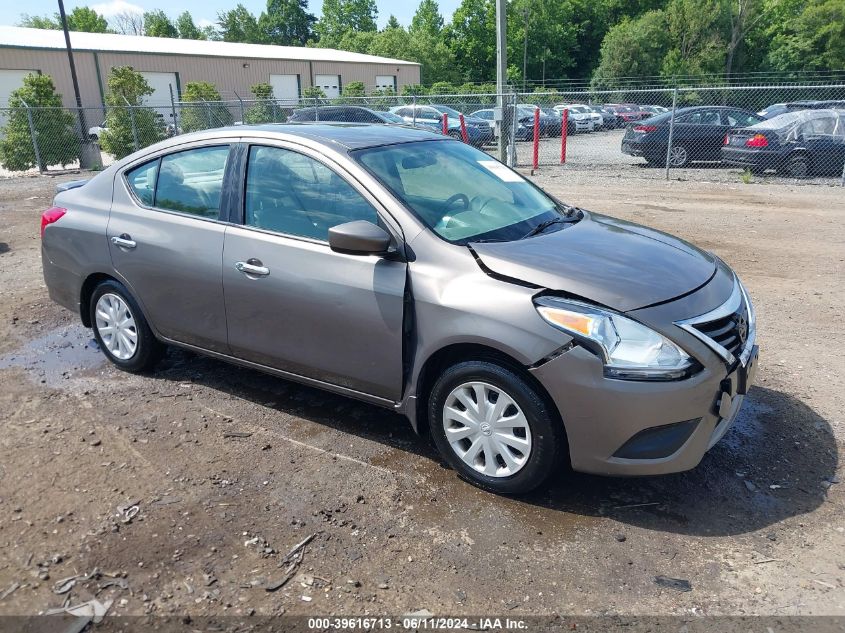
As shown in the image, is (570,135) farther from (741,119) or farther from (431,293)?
(431,293)

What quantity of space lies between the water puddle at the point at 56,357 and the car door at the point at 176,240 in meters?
1.01

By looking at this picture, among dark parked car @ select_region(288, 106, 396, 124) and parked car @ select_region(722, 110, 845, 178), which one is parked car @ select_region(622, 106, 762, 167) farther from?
dark parked car @ select_region(288, 106, 396, 124)

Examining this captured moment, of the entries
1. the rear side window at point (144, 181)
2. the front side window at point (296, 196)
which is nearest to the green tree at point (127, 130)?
the rear side window at point (144, 181)

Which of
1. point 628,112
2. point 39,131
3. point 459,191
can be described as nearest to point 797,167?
point 459,191

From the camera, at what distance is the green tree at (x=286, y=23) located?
94.9 meters

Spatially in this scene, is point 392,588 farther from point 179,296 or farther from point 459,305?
point 179,296

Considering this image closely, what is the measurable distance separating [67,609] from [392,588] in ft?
4.18

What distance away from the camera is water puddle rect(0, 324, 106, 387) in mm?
5000

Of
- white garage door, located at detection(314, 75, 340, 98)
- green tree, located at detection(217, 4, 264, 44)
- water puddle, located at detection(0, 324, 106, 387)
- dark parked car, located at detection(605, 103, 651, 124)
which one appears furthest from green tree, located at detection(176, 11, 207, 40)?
water puddle, located at detection(0, 324, 106, 387)

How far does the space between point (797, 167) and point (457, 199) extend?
13.6 m

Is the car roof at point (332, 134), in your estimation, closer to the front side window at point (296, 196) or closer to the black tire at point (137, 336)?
the front side window at point (296, 196)

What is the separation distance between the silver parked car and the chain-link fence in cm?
779

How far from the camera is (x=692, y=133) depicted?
16.6m

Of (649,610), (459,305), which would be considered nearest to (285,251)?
(459,305)
